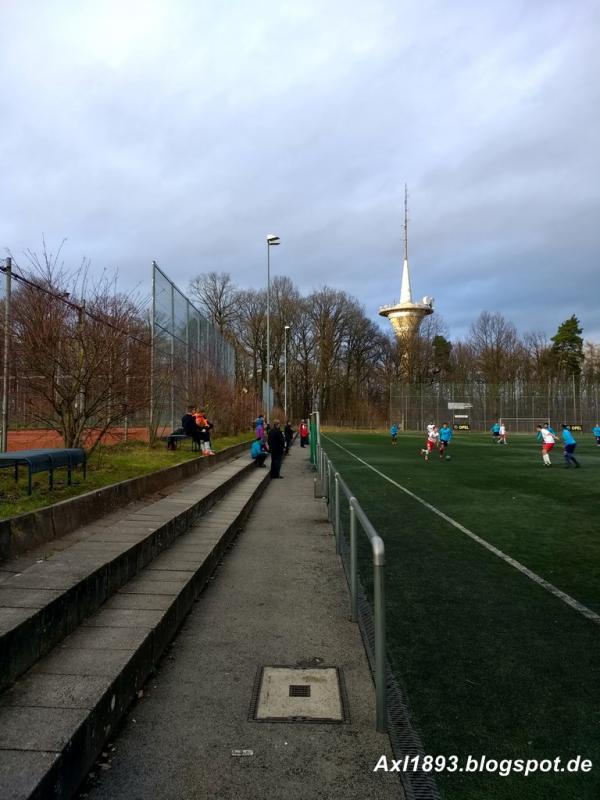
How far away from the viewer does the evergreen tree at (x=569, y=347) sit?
84875 millimetres

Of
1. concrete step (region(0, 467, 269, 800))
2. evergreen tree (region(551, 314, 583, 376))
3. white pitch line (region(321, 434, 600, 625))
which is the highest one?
evergreen tree (region(551, 314, 583, 376))

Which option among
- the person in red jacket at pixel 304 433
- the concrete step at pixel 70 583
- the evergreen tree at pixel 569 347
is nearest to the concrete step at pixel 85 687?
the concrete step at pixel 70 583

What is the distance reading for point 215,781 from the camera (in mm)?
3004

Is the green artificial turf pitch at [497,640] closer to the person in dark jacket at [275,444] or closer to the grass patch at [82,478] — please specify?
the grass patch at [82,478]

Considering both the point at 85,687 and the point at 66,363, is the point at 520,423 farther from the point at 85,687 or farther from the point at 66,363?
the point at 85,687

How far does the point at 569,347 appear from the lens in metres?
87.5

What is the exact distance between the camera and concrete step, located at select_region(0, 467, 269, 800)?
2.66 m

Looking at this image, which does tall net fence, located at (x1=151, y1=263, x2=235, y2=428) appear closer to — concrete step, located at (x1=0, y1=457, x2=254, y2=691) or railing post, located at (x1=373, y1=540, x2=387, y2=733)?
concrete step, located at (x1=0, y1=457, x2=254, y2=691)

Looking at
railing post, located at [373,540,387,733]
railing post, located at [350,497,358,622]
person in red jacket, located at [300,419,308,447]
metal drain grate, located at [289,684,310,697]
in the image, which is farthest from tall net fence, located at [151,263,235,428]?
person in red jacket, located at [300,419,308,447]

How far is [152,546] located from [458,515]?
710 cm

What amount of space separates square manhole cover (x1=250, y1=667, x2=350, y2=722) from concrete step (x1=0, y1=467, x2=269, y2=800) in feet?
2.68

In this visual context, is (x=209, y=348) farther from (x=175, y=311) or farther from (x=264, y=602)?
(x=264, y=602)

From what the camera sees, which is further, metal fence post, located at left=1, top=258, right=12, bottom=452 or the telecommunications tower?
the telecommunications tower

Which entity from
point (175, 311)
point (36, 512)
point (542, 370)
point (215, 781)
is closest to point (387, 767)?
point (215, 781)
